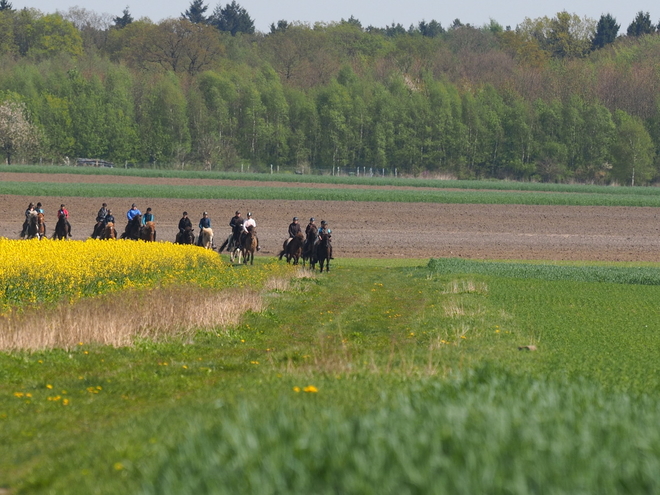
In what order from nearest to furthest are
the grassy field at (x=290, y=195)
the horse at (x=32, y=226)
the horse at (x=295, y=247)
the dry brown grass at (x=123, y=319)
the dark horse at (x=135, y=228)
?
the dry brown grass at (x=123, y=319)
the horse at (x=295, y=247)
the dark horse at (x=135, y=228)
the horse at (x=32, y=226)
the grassy field at (x=290, y=195)

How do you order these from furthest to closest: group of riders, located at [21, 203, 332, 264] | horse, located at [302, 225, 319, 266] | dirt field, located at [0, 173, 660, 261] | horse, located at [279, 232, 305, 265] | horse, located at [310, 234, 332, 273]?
dirt field, located at [0, 173, 660, 261] → horse, located at [279, 232, 305, 265] → group of riders, located at [21, 203, 332, 264] → horse, located at [302, 225, 319, 266] → horse, located at [310, 234, 332, 273]

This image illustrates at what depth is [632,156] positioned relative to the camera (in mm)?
96062

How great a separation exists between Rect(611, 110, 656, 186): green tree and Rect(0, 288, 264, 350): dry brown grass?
82671 millimetres

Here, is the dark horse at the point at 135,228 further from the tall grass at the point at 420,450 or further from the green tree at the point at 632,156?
the green tree at the point at 632,156

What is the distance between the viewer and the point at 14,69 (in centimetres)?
10856

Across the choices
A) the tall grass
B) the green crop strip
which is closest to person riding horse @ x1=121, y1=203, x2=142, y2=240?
the green crop strip

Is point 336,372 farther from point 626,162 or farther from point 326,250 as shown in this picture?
point 626,162

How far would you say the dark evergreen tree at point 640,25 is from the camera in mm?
181250

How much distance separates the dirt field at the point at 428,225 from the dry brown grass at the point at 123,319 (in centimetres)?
2152

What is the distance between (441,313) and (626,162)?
3191 inches

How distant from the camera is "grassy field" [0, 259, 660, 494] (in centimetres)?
597

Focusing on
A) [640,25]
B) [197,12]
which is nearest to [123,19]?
[197,12]

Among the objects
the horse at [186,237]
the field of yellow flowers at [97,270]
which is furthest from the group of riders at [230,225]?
the field of yellow flowers at [97,270]

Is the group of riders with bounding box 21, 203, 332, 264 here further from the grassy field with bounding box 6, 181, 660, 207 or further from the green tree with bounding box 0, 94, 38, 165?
the green tree with bounding box 0, 94, 38, 165
